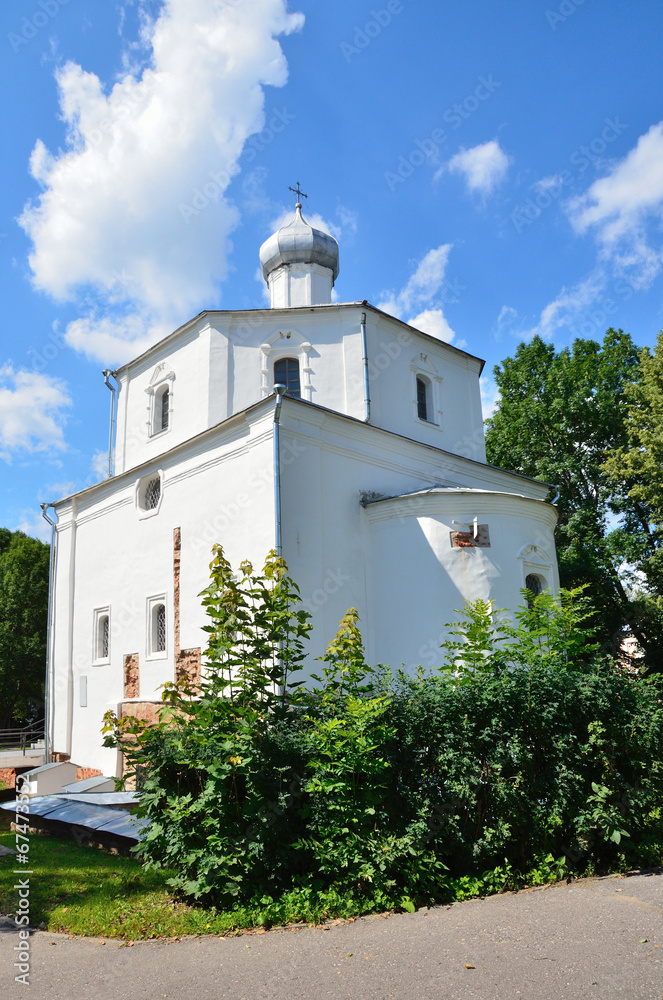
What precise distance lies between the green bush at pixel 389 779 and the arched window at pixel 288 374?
8.12 meters

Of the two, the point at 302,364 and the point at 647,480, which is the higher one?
the point at 302,364

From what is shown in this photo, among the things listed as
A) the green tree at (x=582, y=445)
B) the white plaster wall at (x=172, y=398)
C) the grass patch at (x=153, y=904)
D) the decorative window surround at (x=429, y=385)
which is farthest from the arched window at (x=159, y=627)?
the green tree at (x=582, y=445)

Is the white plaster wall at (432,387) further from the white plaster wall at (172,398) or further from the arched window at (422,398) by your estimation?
the white plaster wall at (172,398)

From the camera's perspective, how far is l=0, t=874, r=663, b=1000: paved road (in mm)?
4125

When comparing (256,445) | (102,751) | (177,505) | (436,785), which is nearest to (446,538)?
(256,445)

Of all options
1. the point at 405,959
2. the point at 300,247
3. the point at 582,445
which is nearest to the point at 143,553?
the point at 300,247

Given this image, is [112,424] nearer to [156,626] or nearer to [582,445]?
[156,626]

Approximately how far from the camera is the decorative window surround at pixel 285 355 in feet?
46.1

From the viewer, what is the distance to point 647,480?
1927 centimetres

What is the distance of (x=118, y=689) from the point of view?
14.3m

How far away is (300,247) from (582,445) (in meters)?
12.0

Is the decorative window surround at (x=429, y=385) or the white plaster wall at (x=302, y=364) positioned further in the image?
the decorative window surround at (x=429, y=385)

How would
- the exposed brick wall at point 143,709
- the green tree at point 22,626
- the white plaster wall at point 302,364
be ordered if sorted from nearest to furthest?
the exposed brick wall at point 143,709 < the white plaster wall at point 302,364 < the green tree at point 22,626

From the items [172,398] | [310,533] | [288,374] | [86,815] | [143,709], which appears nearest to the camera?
[86,815]
